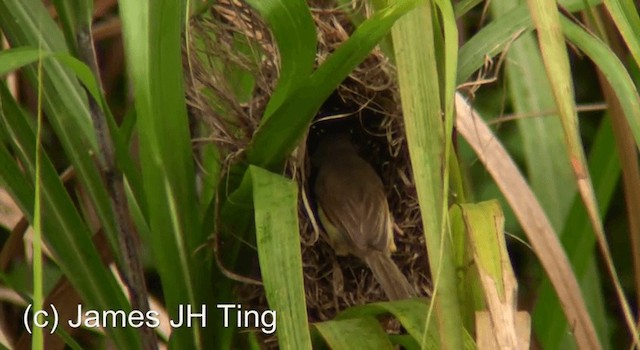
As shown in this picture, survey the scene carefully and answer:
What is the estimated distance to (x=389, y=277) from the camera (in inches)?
55.2

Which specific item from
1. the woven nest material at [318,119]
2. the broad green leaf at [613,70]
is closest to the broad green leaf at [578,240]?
the woven nest material at [318,119]

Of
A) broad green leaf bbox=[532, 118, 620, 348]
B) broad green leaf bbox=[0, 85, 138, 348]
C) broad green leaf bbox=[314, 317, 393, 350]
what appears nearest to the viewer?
broad green leaf bbox=[314, 317, 393, 350]

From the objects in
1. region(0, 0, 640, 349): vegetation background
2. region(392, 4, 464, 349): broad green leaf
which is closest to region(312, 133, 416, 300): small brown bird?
region(0, 0, 640, 349): vegetation background

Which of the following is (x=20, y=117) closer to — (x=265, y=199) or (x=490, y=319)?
(x=265, y=199)

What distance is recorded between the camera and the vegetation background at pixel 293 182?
973 millimetres

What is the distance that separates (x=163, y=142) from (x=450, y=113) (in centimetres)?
35

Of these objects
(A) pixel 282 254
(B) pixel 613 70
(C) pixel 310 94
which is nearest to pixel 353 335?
(A) pixel 282 254

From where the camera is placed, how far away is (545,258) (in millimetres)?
1215

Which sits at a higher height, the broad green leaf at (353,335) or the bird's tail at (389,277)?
the bird's tail at (389,277)

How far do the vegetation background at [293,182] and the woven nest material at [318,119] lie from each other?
1.6 inches

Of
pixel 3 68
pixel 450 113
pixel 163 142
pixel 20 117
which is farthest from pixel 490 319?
pixel 20 117

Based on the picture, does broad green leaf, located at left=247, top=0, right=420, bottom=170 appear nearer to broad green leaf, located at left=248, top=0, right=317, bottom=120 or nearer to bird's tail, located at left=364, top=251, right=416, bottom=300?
broad green leaf, located at left=248, top=0, right=317, bottom=120

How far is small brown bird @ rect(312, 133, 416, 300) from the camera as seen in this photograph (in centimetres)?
141

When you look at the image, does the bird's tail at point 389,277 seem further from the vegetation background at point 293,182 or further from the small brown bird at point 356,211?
the vegetation background at point 293,182
